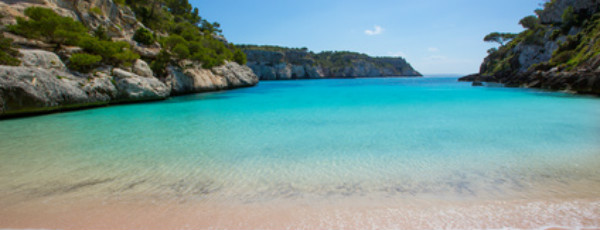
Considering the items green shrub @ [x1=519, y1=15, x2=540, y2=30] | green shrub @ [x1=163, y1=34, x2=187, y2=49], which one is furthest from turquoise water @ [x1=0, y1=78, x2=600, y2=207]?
green shrub @ [x1=519, y1=15, x2=540, y2=30]

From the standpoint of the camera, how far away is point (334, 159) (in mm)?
6355

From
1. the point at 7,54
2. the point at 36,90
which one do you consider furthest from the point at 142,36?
the point at 36,90

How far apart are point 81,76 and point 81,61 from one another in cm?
95

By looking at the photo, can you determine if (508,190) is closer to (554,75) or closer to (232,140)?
(232,140)

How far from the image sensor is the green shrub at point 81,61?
17.2m

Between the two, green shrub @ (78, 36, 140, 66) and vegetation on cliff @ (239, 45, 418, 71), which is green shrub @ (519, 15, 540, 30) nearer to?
green shrub @ (78, 36, 140, 66)

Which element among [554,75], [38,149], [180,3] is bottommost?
[38,149]

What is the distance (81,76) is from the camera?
1727cm

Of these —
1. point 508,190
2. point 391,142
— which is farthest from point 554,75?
point 508,190

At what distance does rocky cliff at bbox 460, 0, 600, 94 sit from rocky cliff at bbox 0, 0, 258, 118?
35.1 meters

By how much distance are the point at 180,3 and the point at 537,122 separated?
6232 centimetres

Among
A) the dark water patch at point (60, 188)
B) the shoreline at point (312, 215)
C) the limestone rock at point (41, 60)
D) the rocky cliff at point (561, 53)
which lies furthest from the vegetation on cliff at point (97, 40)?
the rocky cliff at point (561, 53)

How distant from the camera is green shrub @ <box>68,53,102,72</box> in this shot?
56.3 ft

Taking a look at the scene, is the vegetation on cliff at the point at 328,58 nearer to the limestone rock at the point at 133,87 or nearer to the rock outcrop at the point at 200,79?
the rock outcrop at the point at 200,79
